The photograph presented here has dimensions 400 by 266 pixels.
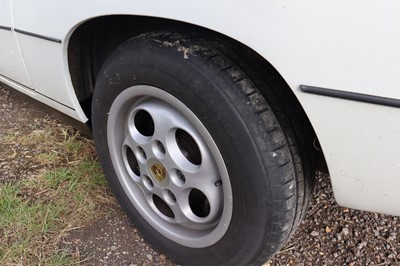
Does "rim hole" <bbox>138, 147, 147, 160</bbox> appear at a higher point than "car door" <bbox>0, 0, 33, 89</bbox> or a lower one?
lower

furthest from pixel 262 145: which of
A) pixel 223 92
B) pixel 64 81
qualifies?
pixel 64 81

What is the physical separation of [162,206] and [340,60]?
1018 mm

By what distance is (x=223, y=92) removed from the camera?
4.53ft

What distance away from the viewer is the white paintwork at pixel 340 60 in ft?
3.59

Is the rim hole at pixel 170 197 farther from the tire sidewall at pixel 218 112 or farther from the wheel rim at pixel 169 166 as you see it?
the tire sidewall at pixel 218 112

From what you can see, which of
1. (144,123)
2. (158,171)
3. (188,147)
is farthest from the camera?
(144,123)

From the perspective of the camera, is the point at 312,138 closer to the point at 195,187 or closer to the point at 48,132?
the point at 195,187

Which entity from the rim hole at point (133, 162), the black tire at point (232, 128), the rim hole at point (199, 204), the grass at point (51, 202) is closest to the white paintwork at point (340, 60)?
the black tire at point (232, 128)

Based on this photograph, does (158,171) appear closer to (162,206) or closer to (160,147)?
(160,147)

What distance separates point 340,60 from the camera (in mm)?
1143

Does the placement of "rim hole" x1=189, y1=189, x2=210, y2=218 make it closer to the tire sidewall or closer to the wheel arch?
the tire sidewall

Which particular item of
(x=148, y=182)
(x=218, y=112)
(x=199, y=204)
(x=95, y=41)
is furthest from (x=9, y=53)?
(x=218, y=112)

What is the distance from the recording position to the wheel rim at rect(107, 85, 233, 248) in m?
1.54

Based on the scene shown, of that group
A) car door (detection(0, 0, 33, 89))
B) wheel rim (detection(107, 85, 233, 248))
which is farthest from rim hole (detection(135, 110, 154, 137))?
car door (detection(0, 0, 33, 89))
